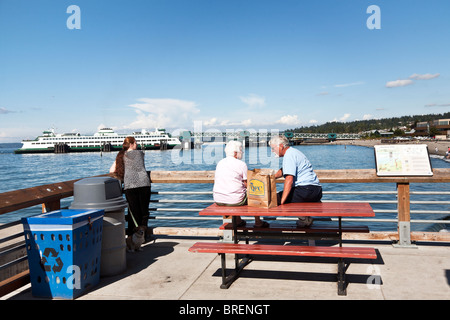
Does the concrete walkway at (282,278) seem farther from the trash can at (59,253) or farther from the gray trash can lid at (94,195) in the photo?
the gray trash can lid at (94,195)

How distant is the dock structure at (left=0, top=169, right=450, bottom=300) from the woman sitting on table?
864 mm

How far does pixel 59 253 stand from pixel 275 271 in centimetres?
235

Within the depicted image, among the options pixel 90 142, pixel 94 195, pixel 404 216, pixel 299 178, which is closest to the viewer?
pixel 94 195

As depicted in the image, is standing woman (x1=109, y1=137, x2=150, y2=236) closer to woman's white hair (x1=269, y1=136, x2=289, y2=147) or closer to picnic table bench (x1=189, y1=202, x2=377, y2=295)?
picnic table bench (x1=189, y1=202, x2=377, y2=295)

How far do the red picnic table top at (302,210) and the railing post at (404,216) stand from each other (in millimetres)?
1230

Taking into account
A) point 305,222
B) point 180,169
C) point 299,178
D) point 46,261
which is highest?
point 299,178

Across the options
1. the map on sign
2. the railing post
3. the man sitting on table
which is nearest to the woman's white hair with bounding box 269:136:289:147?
the man sitting on table

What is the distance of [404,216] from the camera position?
5129 millimetres

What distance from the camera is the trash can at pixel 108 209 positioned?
13.8ft

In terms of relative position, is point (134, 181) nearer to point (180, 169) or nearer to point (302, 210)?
point (302, 210)

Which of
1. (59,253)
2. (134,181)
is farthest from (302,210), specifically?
(134,181)

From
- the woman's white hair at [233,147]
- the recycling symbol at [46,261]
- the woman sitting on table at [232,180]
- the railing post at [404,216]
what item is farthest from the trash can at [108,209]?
the railing post at [404,216]

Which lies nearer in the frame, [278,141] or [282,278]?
[282,278]
